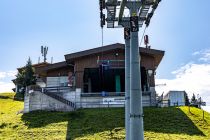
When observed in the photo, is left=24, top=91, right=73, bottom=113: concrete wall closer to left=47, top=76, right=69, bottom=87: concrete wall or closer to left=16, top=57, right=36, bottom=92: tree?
left=47, top=76, right=69, bottom=87: concrete wall

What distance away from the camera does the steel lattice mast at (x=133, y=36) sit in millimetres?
11539

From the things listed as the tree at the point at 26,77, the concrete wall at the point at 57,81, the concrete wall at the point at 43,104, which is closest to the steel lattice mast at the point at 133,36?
the concrete wall at the point at 43,104

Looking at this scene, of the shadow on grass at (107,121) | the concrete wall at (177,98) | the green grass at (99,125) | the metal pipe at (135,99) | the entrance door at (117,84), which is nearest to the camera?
the metal pipe at (135,99)

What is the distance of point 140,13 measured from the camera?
13.4 meters

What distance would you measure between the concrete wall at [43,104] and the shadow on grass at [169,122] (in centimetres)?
995

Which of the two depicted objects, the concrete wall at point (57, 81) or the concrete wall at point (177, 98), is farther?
the concrete wall at point (57, 81)

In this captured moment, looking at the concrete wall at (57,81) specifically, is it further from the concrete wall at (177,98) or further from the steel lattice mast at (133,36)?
the steel lattice mast at (133,36)

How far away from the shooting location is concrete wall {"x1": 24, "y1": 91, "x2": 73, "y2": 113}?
134 ft

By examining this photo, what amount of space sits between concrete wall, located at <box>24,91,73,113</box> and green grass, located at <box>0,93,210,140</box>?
3.49ft

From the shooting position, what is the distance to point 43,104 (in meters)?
41.1

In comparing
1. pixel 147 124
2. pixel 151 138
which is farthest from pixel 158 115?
pixel 151 138

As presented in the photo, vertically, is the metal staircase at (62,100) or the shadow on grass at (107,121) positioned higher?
the metal staircase at (62,100)

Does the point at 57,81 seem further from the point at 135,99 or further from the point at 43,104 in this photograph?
the point at 135,99

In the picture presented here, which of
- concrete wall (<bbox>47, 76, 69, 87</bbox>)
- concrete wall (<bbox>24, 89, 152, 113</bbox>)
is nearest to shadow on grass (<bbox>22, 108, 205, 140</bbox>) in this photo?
concrete wall (<bbox>24, 89, 152, 113</bbox>)
